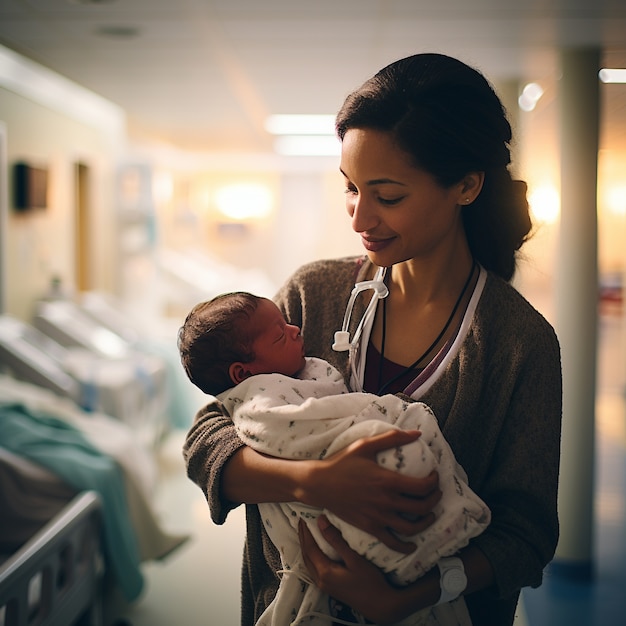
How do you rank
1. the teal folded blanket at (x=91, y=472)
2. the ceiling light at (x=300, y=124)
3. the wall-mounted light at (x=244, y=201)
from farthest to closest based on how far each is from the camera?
1. the wall-mounted light at (x=244, y=201)
2. the ceiling light at (x=300, y=124)
3. the teal folded blanket at (x=91, y=472)

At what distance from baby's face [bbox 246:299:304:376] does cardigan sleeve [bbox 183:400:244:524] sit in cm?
10

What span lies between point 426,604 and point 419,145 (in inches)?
23.5

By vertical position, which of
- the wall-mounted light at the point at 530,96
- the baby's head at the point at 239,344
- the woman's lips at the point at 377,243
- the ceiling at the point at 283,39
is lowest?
the baby's head at the point at 239,344

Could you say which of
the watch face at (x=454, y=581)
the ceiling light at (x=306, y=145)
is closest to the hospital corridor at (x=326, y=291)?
the watch face at (x=454, y=581)

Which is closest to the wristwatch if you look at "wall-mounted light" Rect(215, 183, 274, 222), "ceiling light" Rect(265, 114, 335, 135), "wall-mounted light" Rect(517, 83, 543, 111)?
"wall-mounted light" Rect(517, 83, 543, 111)

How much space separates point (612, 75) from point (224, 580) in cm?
293

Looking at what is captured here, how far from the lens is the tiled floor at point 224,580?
279 cm

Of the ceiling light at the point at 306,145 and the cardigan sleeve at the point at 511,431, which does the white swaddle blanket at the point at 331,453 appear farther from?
the ceiling light at the point at 306,145

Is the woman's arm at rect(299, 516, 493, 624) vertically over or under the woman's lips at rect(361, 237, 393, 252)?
under

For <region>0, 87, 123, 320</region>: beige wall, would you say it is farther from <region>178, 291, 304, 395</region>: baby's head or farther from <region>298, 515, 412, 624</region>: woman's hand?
<region>298, 515, 412, 624</region>: woman's hand

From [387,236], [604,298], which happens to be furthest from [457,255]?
[604,298]

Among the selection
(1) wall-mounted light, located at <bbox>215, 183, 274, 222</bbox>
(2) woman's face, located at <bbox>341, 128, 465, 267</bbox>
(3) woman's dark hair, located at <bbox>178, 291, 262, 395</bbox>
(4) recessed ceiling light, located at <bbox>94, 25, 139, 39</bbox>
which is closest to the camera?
(2) woman's face, located at <bbox>341, 128, 465, 267</bbox>

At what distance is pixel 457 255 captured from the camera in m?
1.15

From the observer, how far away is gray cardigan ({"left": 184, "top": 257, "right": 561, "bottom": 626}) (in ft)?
3.21
